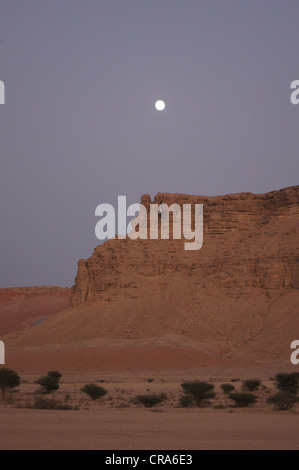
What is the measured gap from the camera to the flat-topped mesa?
54.7 metres

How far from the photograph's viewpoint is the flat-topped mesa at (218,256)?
54.7 m

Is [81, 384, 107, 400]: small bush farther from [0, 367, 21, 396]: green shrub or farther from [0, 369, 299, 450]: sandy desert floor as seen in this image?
[0, 369, 299, 450]: sandy desert floor

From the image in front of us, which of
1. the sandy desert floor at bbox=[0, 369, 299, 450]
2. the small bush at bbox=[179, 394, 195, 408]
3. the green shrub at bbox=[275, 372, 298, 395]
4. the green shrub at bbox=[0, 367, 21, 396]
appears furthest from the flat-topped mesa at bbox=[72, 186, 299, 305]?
the sandy desert floor at bbox=[0, 369, 299, 450]

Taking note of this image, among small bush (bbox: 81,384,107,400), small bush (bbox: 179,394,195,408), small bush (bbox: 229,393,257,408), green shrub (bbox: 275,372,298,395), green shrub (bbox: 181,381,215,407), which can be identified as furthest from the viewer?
green shrub (bbox: 275,372,298,395)

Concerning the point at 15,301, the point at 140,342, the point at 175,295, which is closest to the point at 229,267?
the point at 175,295

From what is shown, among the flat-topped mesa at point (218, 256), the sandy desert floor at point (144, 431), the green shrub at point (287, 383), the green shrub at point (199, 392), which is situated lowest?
the sandy desert floor at point (144, 431)

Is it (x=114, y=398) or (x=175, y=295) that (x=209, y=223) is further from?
(x=114, y=398)

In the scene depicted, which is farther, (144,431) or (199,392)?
(199,392)

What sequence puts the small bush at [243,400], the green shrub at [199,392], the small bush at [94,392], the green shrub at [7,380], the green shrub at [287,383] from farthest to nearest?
the green shrub at [7,380] < the green shrub at [287,383] < the small bush at [94,392] < the green shrub at [199,392] < the small bush at [243,400]

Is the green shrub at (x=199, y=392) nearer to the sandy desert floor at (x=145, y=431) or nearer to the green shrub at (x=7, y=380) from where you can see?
the sandy desert floor at (x=145, y=431)

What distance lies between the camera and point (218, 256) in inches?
2336

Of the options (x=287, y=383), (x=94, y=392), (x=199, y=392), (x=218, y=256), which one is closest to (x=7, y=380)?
(x=94, y=392)

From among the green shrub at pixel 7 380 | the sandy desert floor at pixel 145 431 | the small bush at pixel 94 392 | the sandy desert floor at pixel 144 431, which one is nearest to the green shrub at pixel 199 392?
the small bush at pixel 94 392

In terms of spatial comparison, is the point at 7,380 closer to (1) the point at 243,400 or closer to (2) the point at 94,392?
(2) the point at 94,392
